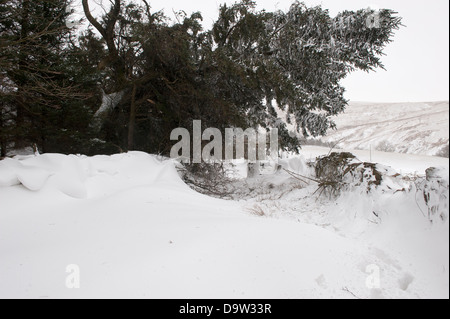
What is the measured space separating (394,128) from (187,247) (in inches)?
562

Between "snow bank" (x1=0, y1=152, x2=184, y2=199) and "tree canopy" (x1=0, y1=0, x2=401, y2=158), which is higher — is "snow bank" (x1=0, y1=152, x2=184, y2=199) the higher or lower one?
the lower one

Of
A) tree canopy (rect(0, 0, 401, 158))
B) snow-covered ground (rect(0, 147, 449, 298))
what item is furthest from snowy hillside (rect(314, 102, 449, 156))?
snow-covered ground (rect(0, 147, 449, 298))

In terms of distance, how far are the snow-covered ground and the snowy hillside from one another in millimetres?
3641

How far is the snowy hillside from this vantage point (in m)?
7.51

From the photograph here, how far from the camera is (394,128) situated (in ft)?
43.0

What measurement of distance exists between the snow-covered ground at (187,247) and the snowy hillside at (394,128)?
11.9ft

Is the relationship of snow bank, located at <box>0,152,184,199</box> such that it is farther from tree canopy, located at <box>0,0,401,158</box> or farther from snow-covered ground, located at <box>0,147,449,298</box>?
tree canopy, located at <box>0,0,401,158</box>

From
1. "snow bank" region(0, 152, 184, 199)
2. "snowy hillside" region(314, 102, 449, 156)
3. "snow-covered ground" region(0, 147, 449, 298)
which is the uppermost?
"snowy hillside" region(314, 102, 449, 156)

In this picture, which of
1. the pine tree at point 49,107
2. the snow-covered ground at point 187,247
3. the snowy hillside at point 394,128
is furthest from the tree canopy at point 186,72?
the snow-covered ground at point 187,247

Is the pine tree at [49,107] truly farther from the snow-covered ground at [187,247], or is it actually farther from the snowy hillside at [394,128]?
the snowy hillside at [394,128]

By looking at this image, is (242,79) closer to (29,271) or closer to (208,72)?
(208,72)

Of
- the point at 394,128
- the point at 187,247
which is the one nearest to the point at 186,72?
the point at 187,247

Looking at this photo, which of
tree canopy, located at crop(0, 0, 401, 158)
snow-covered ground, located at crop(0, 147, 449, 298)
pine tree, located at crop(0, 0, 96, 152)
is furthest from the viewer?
pine tree, located at crop(0, 0, 96, 152)

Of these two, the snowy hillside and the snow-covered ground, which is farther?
the snowy hillside
